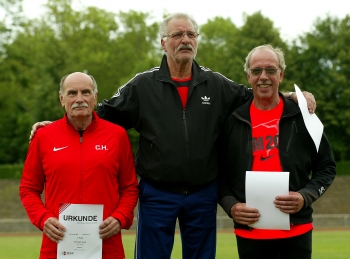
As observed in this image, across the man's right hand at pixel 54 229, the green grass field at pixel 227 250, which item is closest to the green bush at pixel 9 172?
the green grass field at pixel 227 250

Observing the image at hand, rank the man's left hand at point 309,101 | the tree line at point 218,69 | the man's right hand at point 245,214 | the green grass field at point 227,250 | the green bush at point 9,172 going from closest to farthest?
the man's right hand at point 245,214, the man's left hand at point 309,101, the green grass field at point 227,250, the green bush at point 9,172, the tree line at point 218,69

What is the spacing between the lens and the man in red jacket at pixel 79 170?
17.5ft

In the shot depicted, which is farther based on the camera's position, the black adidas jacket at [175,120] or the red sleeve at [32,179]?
the black adidas jacket at [175,120]

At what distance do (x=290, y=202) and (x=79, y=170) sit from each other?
1.73 m

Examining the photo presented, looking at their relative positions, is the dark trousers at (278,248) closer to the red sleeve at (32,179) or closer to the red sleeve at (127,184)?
the red sleeve at (127,184)

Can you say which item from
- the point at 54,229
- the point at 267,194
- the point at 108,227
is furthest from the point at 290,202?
the point at 54,229

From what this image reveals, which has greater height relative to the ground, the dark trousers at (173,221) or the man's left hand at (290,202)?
the man's left hand at (290,202)

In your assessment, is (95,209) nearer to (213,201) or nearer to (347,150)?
(213,201)

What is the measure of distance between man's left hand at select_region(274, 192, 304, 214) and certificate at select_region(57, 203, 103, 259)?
146 cm

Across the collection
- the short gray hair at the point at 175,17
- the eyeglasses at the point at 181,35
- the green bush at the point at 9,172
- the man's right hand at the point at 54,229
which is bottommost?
the green bush at the point at 9,172

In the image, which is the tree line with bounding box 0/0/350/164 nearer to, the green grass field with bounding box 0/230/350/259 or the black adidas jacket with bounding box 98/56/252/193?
the green grass field with bounding box 0/230/350/259


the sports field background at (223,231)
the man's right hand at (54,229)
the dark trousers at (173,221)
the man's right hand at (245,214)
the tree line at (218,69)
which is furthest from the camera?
the tree line at (218,69)

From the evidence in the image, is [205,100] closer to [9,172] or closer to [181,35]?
[181,35]

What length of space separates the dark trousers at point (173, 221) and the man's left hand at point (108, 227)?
0.52m
